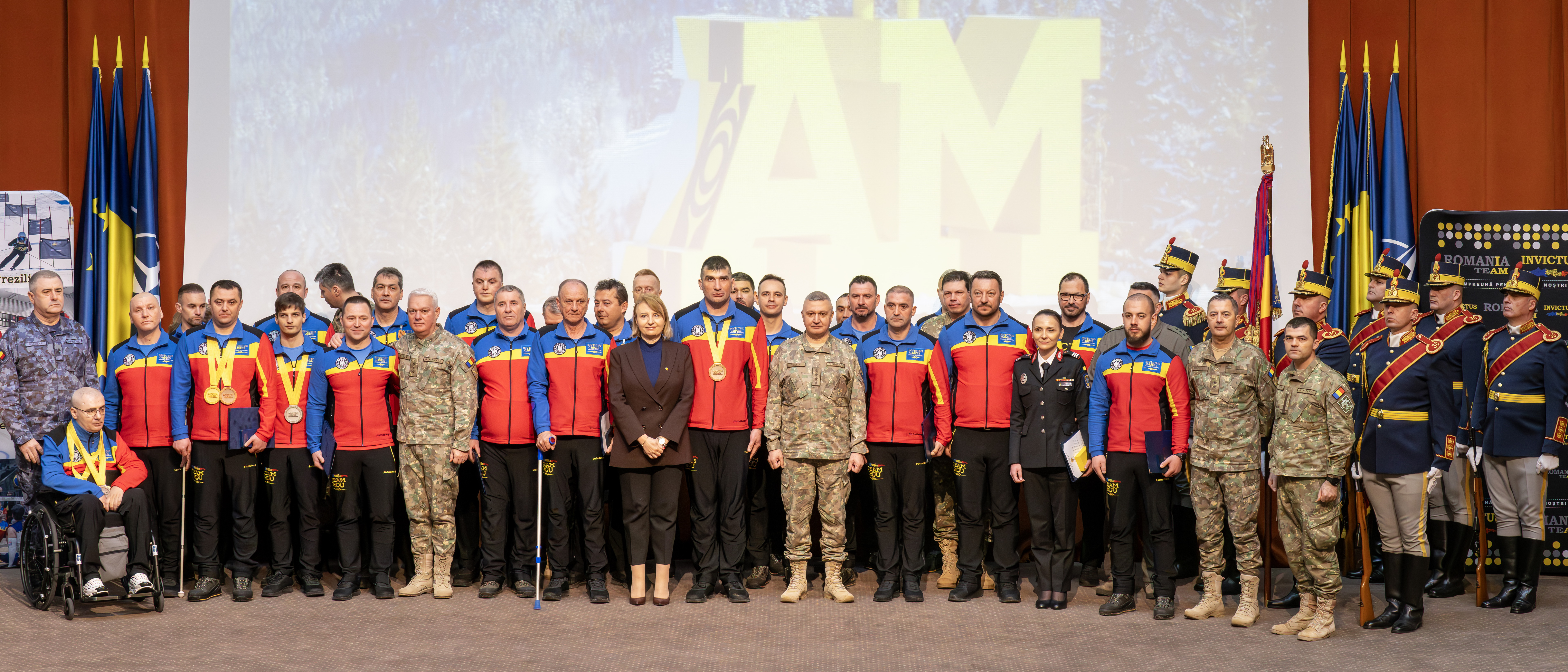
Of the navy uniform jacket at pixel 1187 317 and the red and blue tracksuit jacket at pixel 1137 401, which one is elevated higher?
the navy uniform jacket at pixel 1187 317

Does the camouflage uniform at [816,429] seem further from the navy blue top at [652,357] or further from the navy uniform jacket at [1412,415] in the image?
the navy uniform jacket at [1412,415]

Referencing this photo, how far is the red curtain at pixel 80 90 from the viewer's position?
6.92 metres

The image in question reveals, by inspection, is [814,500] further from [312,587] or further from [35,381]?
[35,381]

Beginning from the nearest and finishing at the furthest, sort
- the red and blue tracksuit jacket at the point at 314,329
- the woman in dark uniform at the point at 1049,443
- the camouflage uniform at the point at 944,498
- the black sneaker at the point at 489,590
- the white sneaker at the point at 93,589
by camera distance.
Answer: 1. the white sneaker at the point at 93,589
2. the woman in dark uniform at the point at 1049,443
3. the black sneaker at the point at 489,590
4. the camouflage uniform at the point at 944,498
5. the red and blue tracksuit jacket at the point at 314,329

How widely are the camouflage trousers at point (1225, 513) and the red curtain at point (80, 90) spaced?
6.04 meters

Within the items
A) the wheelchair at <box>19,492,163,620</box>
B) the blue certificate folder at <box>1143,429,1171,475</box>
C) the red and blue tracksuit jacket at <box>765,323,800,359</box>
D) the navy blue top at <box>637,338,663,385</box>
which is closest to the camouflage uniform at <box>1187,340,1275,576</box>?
the blue certificate folder at <box>1143,429,1171,475</box>

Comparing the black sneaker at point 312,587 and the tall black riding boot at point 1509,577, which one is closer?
the tall black riding boot at point 1509,577

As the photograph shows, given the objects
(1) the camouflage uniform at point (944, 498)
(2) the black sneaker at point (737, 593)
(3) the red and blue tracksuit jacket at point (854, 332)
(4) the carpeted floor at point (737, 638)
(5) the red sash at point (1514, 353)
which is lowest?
(4) the carpeted floor at point (737, 638)

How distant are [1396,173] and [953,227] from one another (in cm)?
253

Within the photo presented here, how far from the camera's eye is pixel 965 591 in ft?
17.1

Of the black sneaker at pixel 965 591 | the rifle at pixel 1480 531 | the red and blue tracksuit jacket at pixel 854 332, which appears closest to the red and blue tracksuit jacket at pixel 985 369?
the red and blue tracksuit jacket at pixel 854 332

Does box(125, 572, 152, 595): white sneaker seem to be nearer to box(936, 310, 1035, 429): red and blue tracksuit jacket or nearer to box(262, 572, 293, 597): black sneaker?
box(262, 572, 293, 597): black sneaker

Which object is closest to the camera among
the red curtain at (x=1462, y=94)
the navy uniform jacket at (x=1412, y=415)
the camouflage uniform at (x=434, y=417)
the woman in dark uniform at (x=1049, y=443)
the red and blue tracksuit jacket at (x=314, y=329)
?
the navy uniform jacket at (x=1412, y=415)

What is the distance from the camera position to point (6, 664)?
412cm
